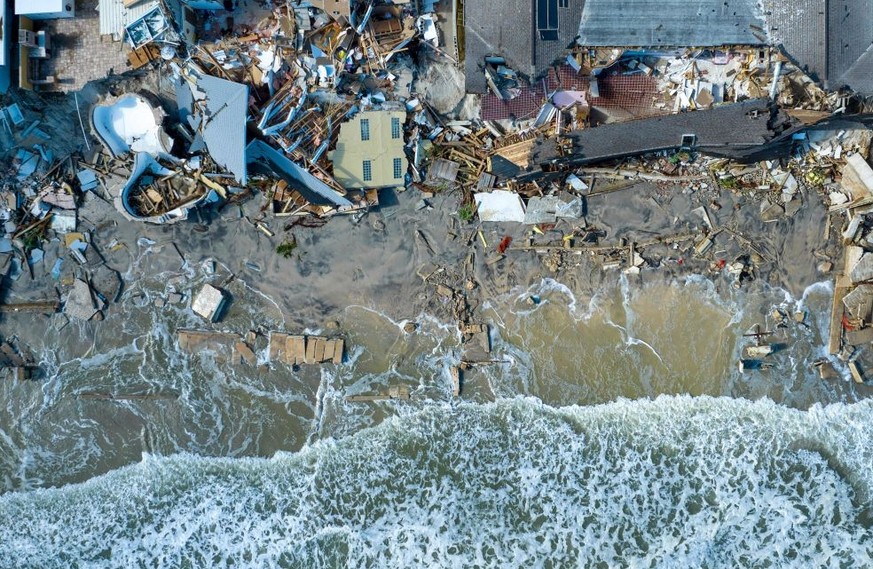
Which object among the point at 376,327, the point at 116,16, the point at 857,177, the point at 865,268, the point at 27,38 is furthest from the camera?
the point at 376,327

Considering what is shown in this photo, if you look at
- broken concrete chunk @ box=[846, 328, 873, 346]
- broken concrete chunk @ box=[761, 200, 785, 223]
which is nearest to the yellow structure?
broken concrete chunk @ box=[761, 200, 785, 223]

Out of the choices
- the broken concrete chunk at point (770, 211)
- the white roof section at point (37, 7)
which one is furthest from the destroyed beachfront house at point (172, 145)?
the broken concrete chunk at point (770, 211)

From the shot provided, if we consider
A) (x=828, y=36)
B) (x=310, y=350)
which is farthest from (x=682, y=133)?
(x=310, y=350)

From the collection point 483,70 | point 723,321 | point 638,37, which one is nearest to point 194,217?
point 483,70

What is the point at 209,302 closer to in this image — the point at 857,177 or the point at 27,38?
the point at 27,38

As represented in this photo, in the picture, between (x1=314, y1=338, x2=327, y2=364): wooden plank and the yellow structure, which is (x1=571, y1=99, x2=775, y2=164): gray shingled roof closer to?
the yellow structure

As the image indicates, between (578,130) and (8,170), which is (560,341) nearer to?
(578,130)

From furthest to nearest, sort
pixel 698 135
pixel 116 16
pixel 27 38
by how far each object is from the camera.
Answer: pixel 698 135, pixel 116 16, pixel 27 38
